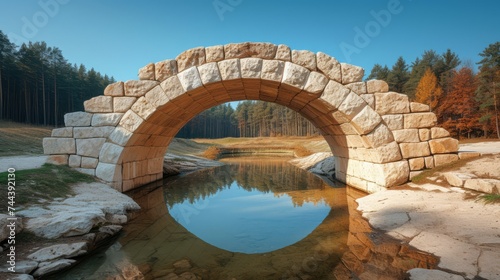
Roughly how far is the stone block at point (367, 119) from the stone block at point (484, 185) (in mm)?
2209

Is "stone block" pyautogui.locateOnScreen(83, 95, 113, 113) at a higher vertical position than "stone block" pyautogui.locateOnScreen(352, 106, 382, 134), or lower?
higher

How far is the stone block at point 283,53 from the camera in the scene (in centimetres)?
659

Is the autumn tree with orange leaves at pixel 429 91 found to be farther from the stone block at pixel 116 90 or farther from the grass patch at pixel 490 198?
the stone block at pixel 116 90

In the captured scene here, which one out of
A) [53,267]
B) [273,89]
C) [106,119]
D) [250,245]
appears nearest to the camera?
[53,267]

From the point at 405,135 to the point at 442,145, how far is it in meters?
1.07

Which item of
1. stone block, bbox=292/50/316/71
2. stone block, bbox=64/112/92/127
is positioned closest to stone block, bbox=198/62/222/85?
stone block, bbox=292/50/316/71

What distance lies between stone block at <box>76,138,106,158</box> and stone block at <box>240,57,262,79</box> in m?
4.42

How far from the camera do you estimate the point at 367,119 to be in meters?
6.54

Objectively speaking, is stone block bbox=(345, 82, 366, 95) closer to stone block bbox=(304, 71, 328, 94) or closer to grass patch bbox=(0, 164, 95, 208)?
stone block bbox=(304, 71, 328, 94)

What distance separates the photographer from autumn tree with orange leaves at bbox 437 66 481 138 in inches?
1305

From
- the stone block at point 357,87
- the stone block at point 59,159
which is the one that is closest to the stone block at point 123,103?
the stone block at point 59,159

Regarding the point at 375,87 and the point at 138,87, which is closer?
the point at 375,87

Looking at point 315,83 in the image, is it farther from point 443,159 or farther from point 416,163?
point 443,159

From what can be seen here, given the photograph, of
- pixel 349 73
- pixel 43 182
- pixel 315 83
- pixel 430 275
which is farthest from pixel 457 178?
pixel 43 182
